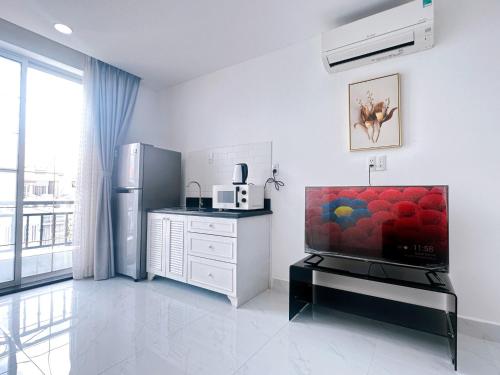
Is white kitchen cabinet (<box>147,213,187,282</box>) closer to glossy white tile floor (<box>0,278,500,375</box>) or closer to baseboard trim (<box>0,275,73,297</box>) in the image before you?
glossy white tile floor (<box>0,278,500,375</box>)

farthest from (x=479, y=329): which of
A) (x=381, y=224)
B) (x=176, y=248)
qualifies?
(x=176, y=248)

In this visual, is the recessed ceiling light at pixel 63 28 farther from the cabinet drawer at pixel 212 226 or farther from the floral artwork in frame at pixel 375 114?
the floral artwork in frame at pixel 375 114

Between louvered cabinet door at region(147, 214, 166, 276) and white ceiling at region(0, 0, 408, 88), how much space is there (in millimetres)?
1861

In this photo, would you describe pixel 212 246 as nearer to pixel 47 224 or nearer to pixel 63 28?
pixel 47 224

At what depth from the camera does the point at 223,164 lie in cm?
299

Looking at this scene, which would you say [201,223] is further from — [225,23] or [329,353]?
[225,23]

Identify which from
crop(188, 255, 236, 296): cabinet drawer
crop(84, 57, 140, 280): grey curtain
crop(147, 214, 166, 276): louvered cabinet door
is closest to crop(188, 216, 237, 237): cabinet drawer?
crop(188, 255, 236, 296): cabinet drawer

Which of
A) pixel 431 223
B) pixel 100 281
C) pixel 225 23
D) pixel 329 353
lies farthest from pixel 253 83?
pixel 100 281

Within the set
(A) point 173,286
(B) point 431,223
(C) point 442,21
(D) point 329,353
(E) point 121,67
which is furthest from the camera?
(E) point 121,67

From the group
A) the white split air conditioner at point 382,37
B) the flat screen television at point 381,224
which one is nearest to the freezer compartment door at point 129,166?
the flat screen television at point 381,224

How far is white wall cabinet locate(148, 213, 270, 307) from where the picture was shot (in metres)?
2.18

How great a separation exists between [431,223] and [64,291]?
11.0ft

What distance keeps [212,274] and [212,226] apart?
1.48 feet

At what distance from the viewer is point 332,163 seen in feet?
7.43
